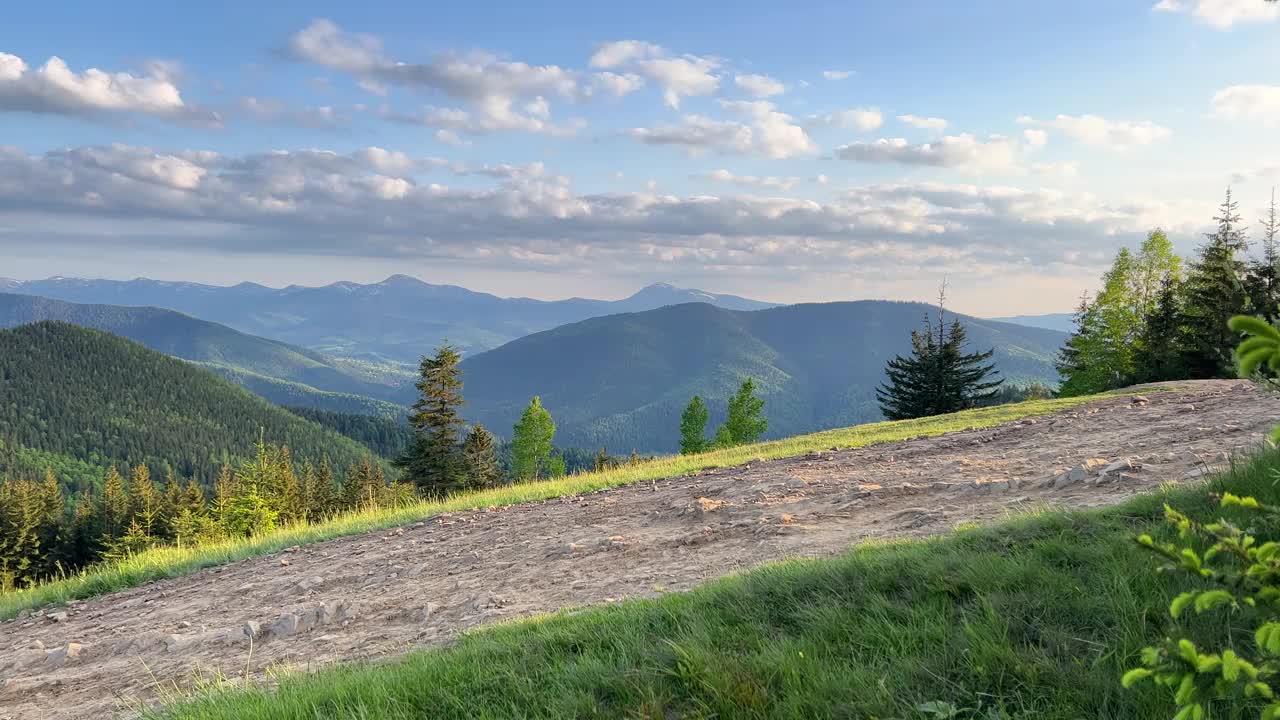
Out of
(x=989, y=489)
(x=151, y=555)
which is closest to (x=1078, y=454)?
(x=989, y=489)

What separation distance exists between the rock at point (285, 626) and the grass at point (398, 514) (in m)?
5.80

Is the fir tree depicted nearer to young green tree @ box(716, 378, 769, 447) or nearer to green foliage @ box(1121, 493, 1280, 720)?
young green tree @ box(716, 378, 769, 447)

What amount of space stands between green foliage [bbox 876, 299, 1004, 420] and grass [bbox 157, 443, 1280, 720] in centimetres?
5247

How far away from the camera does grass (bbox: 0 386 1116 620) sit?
11523 millimetres

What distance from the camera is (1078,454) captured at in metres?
10.6

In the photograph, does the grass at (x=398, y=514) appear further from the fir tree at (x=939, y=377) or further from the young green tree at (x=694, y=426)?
the young green tree at (x=694, y=426)


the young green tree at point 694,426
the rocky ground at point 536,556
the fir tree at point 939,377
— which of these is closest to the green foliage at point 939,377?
the fir tree at point 939,377

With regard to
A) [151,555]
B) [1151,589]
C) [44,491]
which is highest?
[1151,589]

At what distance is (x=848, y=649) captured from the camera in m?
4.11

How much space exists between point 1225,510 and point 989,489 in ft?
11.8

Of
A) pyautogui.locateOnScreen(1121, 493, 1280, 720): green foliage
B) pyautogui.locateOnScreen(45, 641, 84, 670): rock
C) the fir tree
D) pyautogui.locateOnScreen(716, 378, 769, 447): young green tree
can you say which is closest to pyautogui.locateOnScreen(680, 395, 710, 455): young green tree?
pyautogui.locateOnScreen(716, 378, 769, 447): young green tree

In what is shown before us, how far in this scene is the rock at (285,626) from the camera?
7.31m

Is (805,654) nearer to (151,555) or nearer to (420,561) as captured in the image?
(420,561)

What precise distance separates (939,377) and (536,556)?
5406 centimetres
